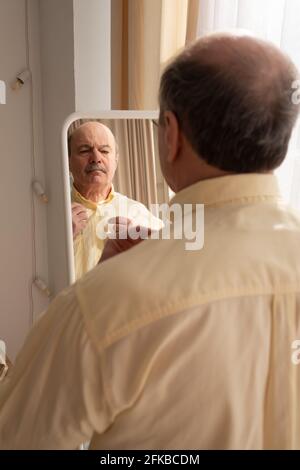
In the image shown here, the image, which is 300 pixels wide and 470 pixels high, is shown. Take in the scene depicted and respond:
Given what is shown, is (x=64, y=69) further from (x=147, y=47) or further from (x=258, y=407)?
(x=258, y=407)

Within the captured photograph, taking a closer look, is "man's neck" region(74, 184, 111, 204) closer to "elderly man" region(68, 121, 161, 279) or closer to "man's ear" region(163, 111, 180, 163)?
"elderly man" region(68, 121, 161, 279)

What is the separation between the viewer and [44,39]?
2.34m

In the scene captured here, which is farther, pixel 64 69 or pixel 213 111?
pixel 64 69

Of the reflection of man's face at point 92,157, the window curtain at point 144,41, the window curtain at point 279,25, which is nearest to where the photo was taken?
the window curtain at point 279,25

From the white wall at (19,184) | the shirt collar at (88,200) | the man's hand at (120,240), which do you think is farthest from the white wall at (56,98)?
the man's hand at (120,240)

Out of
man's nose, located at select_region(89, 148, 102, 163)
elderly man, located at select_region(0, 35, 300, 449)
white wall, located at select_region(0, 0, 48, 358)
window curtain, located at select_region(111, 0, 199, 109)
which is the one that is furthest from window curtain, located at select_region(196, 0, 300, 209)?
white wall, located at select_region(0, 0, 48, 358)

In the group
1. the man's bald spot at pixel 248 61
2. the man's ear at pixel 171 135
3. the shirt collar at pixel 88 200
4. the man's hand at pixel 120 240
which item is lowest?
the man's hand at pixel 120 240

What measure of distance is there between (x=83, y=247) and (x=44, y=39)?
1267 mm

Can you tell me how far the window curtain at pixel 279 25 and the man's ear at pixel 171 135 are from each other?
2.06ft

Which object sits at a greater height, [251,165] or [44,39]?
[44,39]

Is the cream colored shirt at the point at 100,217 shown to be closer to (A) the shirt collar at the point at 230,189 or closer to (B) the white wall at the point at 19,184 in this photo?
(A) the shirt collar at the point at 230,189

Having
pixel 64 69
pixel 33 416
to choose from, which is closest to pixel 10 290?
pixel 64 69

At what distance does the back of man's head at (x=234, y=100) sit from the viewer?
0.71 meters

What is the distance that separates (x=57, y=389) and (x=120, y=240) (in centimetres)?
55
